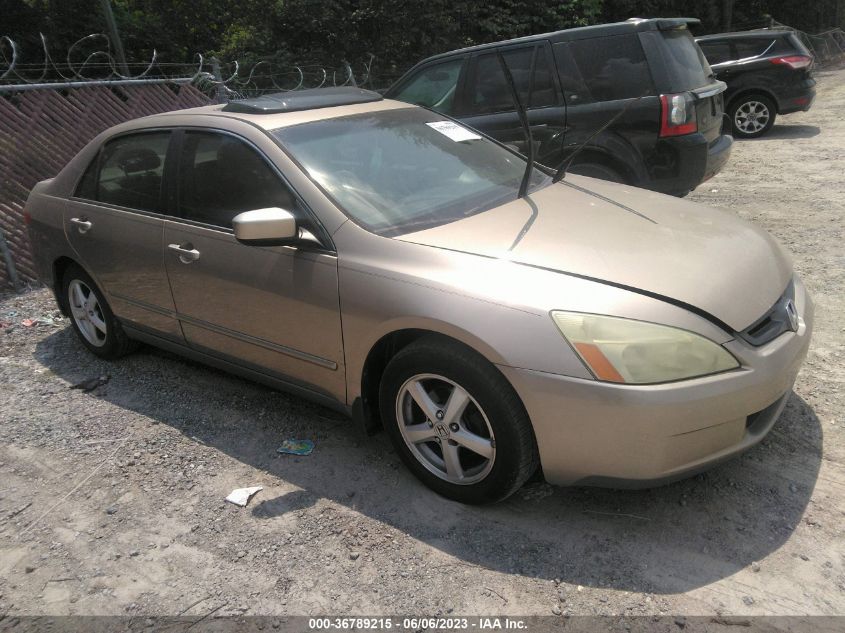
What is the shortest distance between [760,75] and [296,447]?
10.4 metres

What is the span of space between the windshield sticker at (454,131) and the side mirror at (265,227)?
1.24 metres

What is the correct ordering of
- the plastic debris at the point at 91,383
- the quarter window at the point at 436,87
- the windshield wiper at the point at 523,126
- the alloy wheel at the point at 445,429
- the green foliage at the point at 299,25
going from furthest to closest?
the green foliage at the point at 299,25 → the quarter window at the point at 436,87 → the plastic debris at the point at 91,383 → the windshield wiper at the point at 523,126 → the alloy wheel at the point at 445,429

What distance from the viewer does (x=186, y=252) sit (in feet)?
11.7

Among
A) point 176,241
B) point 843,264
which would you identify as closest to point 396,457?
point 176,241

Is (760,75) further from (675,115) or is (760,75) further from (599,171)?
(599,171)

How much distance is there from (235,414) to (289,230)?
1.33 meters

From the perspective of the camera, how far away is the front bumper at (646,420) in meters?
2.39

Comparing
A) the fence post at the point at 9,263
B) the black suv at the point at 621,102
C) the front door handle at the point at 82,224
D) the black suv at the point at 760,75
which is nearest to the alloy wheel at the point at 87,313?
the front door handle at the point at 82,224

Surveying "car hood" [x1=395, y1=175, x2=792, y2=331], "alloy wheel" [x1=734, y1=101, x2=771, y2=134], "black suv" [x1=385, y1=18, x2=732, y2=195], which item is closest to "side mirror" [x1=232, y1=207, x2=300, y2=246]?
"car hood" [x1=395, y1=175, x2=792, y2=331]

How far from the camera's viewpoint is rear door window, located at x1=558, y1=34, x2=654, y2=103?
222 inches

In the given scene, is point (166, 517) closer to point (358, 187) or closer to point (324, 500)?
point (324, 500)

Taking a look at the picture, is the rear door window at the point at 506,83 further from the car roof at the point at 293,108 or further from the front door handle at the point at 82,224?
the front door handle at the point at 82,224

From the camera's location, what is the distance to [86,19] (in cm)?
1578

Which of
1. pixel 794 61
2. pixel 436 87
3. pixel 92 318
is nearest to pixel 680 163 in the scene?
pixel 436 87
